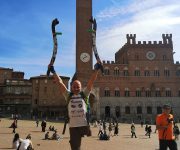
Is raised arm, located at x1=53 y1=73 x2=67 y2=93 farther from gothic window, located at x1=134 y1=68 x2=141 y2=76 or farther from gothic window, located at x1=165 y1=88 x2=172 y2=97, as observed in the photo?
gothic window, located at x1=165 y1=88 x2=172 y2=97

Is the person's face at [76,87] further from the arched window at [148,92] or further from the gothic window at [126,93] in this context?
the arched window at [148,92]

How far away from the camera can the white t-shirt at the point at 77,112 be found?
5.87 metres

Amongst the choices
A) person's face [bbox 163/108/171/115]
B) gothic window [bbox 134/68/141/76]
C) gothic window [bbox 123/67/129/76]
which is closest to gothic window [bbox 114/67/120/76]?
gothic window [bbox 123/67/129/76]

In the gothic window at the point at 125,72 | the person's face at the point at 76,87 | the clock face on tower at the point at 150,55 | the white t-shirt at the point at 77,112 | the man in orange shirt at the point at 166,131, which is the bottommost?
the man in orange shirt at the point at 166,131

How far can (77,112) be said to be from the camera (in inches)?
233

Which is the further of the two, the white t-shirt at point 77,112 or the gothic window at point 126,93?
the gothic window at point 126,93

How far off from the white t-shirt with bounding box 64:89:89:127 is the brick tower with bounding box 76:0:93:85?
55.3 meters

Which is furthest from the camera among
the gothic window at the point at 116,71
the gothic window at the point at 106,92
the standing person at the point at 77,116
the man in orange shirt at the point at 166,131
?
the gothic window at the point at 116,71

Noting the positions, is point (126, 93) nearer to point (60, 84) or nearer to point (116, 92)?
point (116, 92)

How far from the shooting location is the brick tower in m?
61.7

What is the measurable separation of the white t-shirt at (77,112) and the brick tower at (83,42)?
→ 5533 centimetres

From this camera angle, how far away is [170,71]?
67000mm

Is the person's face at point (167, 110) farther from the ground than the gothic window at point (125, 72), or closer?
closer

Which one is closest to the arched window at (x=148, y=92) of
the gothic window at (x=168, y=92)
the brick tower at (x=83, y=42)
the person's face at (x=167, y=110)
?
the gothic window at (x=168, y=92)
